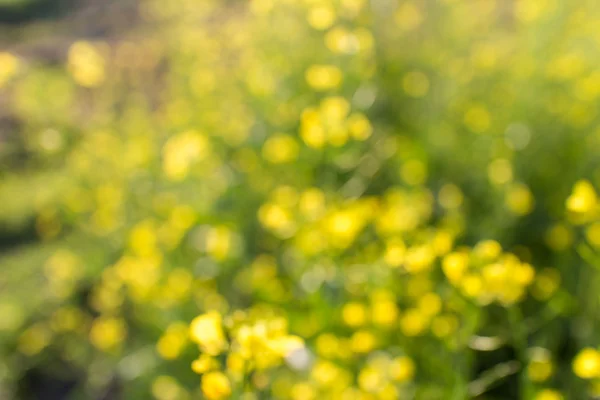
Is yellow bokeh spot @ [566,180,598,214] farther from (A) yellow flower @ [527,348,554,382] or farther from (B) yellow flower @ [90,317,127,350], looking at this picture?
(B) yellow flower @ [90,317,127,350]

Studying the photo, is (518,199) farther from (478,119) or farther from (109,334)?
(109,334)

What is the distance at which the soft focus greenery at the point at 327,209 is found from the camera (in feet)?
4.36

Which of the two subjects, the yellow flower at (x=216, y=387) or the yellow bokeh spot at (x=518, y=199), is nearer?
the yellow flower at (x=216, y=387)

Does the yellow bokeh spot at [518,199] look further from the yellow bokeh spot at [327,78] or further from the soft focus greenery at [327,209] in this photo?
the yellow bokeh spot at [327,78]

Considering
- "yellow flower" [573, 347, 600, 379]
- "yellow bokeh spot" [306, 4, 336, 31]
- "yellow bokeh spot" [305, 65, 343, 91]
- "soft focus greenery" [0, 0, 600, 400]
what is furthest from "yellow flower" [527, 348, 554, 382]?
"yellow bokeh spot" [306, 4, 336, 31]

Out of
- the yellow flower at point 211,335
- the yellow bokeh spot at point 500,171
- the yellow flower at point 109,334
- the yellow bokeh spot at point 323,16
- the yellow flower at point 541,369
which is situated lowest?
the yellow flower at point 109,334

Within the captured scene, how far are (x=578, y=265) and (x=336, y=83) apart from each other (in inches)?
34.5

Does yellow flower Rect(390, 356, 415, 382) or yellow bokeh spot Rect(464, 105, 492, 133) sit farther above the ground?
yellow bokeh spot Rect(464, 105, 492, 133)

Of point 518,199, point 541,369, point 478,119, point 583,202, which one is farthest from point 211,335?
point 478,119

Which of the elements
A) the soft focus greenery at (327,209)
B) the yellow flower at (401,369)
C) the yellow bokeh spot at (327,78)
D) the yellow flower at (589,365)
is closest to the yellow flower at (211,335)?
the soft focus greenery at (327,209)

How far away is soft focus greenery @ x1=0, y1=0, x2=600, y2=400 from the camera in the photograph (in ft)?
4.36

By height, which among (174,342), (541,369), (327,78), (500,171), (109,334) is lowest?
(109,334)

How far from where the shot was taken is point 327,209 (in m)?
1.52

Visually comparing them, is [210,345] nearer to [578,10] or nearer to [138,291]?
[138,291]
